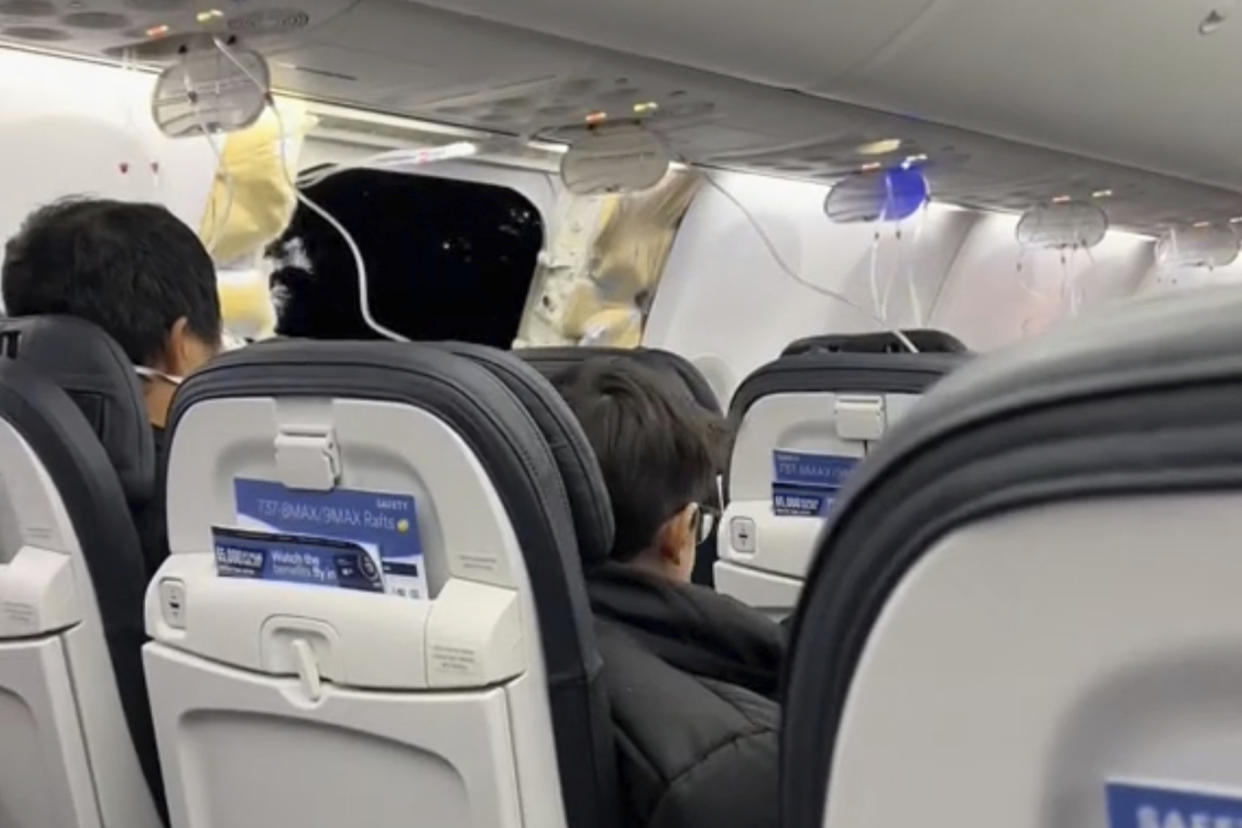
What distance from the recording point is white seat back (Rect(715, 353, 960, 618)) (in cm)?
285

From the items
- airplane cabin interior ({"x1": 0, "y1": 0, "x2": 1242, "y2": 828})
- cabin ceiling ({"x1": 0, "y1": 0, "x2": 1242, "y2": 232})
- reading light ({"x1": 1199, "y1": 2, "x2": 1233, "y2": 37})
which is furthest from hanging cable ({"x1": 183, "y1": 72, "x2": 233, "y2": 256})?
reading light ({"x1": 1199, "y1": 2, "x2": 1233, "y2": 37})

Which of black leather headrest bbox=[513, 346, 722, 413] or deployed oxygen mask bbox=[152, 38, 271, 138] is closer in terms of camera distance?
deployed oxygen mask bbox=[152, 38, 271, 138]

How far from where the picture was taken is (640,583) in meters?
1.75

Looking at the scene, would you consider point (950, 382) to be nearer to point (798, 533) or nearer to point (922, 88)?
point (798, 533)

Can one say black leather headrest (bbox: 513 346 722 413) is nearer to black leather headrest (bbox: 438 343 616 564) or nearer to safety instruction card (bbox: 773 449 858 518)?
safety instruction card (bbox: 773 449 858 518)

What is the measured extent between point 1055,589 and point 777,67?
2.91 metres

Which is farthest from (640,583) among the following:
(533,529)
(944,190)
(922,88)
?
(944,190)

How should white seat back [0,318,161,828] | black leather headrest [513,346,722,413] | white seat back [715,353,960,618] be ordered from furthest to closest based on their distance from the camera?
black leather headrest [513,346,722,413], white seat back [715,353,960,618], white seat back [0,318,161,828]

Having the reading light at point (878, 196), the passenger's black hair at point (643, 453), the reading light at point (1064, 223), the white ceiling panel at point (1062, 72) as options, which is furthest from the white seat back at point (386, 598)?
the reading light at point (1064, 223)

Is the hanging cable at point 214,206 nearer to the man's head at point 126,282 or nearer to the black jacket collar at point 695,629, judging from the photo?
the man's head at point 126,282

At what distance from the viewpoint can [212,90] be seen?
322 centimetres

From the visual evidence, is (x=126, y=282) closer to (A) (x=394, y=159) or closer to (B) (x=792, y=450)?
(B) (x=792, y=450)

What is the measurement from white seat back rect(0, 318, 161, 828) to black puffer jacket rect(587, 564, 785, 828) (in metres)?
0.81

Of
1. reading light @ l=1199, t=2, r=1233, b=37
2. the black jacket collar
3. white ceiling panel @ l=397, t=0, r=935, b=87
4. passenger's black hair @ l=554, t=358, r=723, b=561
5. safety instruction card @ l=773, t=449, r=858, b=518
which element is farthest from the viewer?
reading light @ l=1199, t=2, r=1233, b=37
